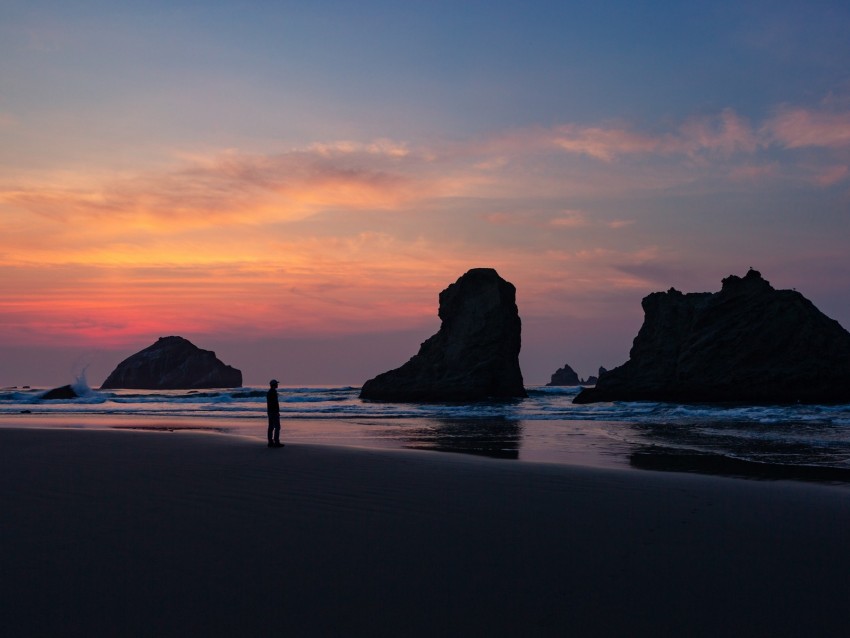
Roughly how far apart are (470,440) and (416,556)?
1464cm

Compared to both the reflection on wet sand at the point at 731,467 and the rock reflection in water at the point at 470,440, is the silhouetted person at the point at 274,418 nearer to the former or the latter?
the rock reflection in water at the point at 470,440

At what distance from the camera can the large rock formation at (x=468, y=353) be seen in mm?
64250

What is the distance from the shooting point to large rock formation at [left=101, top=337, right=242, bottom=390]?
143 meters

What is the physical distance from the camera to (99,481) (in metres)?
9.30

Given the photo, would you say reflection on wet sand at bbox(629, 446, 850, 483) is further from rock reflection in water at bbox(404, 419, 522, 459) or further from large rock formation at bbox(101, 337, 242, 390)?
large rock formation at bbox(101, 337, 242, 390)

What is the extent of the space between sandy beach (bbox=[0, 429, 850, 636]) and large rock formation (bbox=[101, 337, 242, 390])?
141m

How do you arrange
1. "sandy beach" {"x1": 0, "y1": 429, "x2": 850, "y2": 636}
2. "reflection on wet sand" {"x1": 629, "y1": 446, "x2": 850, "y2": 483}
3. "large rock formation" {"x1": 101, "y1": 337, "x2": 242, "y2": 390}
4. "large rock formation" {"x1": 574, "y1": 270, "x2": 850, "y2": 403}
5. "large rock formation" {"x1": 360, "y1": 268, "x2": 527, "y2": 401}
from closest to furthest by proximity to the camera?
"sandy beach" {"x1": 0, "y1": 429, "x2": 850, "y2": 636}
"reflection on wet sand" {"x1": 629, "y1": 446, "x2": 850, "y2": 483}
"large rock formation" {"x1": 574, "y1": 270, "x2": 850, "y2": 403}
"large rock formation" {"x1": 360, "y1": 268, "x2": 527, "y2": 401}
"large rock formation" {"x1": 101, "y1": 337, "x2": 242, "y2": 390}

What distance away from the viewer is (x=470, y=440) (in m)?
19.9

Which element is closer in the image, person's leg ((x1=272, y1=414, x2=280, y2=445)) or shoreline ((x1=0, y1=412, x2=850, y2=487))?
shoreline ((x1=0, y1=412, x2=850, y2=487))

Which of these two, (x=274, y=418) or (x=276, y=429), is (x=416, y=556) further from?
(x=274, y=418)

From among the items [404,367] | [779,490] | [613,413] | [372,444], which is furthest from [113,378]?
[779,490]

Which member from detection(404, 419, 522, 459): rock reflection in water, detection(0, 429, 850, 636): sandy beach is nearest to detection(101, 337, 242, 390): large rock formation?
detection(404, 419, 522, 459): rock reflection in water

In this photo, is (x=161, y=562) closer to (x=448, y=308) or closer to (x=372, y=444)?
(x=372, y=444)

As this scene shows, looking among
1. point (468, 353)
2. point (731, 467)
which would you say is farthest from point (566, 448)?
point (468, 353)
